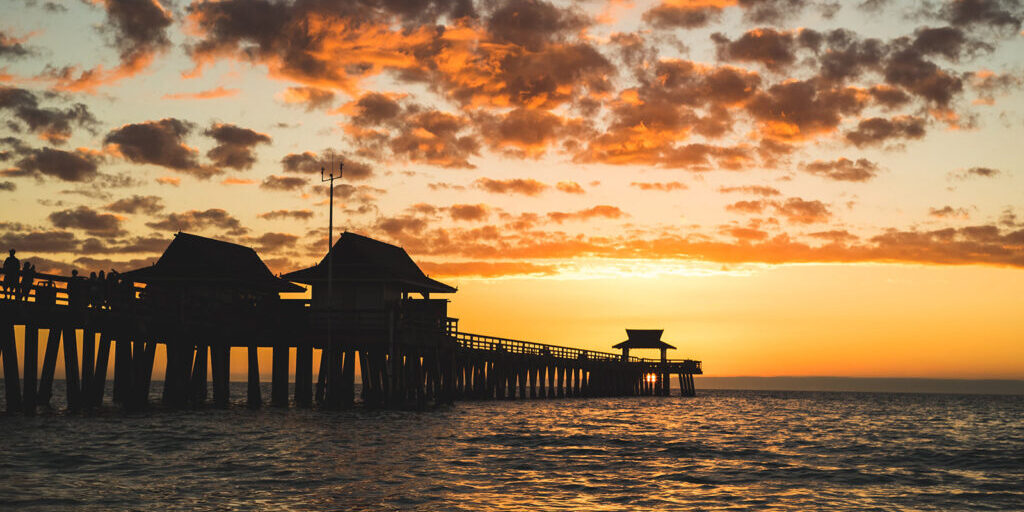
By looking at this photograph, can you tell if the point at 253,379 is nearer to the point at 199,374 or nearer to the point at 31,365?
the point at 199,374

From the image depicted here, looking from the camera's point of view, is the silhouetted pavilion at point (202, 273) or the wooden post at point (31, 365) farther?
the silhouetted pavilion at point (202, 273)

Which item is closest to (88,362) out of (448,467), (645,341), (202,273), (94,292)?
(94,292)

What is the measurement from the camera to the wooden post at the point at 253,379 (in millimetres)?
40312

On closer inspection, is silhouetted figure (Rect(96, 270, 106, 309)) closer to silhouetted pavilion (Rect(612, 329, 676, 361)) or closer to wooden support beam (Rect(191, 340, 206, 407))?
wooden support beam (Rect(191, 340, 206, 407))

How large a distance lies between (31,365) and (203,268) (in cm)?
1392

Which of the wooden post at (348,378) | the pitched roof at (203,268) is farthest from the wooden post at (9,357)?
the wooden post at (348,378)

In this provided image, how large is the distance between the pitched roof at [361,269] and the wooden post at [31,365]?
14.4 metres

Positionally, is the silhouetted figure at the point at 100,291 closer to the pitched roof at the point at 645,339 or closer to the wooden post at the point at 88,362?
the wooden post at the point at 88,362

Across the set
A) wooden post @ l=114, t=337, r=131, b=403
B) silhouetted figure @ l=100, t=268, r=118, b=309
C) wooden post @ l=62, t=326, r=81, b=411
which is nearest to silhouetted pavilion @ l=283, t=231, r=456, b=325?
wooden post @ l=114, t=337, r=131, b=403

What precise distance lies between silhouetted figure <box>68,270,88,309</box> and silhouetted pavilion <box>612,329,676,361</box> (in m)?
74.4

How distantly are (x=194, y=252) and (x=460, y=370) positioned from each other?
16.2 m

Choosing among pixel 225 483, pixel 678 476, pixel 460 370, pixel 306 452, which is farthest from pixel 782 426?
pixel 225 483

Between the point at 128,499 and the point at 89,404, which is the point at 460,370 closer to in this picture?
the point at 89,404

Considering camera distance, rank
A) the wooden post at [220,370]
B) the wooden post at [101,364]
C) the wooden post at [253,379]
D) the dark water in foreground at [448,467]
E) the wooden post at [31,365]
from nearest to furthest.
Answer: the dark water in foreground at [448,467] → the wooden post at [31,365] → the wooden post at [101,364] → the wooden post at [220,370] → the wooden post at [253,379]
